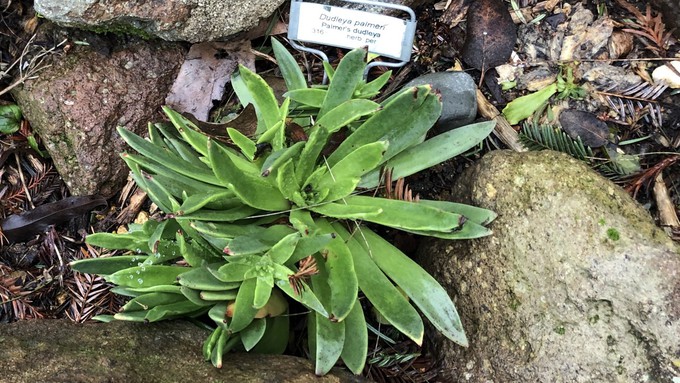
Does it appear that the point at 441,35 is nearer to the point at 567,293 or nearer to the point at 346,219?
the point at 346,219

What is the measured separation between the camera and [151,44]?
2.67m

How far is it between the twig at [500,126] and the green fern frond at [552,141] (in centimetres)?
3

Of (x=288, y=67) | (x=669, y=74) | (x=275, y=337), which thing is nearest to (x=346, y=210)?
(x=275, y=337)

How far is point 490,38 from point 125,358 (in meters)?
1.98

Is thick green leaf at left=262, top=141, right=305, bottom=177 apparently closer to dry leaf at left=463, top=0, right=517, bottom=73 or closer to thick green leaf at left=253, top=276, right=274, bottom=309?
thick green leaf at left=253, top=276, right=274, bottom=309

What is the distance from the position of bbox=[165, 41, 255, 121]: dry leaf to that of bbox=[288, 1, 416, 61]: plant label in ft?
1.00

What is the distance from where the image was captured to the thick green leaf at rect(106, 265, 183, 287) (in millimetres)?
1986

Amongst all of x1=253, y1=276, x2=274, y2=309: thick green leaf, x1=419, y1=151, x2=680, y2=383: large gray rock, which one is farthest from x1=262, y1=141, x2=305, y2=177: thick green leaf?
x1=419, y1=151, x2=680, y2=383: large gray rock

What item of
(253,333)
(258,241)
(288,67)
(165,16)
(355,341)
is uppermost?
(165,16)

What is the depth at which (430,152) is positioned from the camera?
7.47ft

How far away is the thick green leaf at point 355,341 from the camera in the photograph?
2055mm

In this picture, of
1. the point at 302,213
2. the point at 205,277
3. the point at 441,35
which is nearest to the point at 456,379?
the point at 302,213

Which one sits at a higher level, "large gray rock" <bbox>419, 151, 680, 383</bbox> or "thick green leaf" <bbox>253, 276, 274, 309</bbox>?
"thick green leaf" <bbox>253, 276, 274, 309</bbox>

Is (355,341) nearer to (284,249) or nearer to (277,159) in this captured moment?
(284,249)
